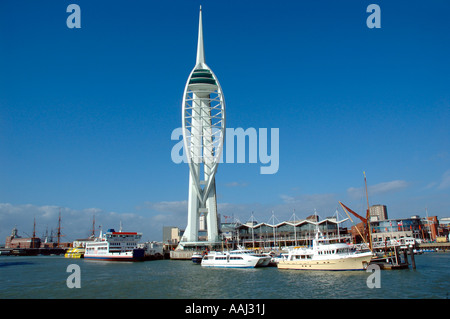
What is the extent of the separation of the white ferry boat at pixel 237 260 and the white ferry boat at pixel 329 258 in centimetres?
482

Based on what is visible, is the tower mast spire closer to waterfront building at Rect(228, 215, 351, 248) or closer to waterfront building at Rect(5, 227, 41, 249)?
waterfront building at Rect(228, 215, 351, 248)

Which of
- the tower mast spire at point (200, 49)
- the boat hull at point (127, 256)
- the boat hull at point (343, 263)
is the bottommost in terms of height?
the boat hull at point (127, 256)

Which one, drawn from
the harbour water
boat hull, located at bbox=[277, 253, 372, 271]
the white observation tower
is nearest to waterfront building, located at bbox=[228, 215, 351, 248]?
the white observation tower

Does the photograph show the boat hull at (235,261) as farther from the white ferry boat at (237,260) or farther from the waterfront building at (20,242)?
the waterfront building at (20,242)

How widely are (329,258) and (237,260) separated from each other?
13790 mm

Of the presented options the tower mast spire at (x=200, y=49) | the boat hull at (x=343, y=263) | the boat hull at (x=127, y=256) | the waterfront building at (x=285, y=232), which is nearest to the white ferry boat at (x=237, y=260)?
the boat hull at (x=343, y=263)

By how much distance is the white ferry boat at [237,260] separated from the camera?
47.9 meters

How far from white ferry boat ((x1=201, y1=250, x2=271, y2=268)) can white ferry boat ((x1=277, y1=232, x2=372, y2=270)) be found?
15.8 feet

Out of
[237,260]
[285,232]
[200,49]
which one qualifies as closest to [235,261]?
[237,260]

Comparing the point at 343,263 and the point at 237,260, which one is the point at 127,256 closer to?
the point at 237,260
